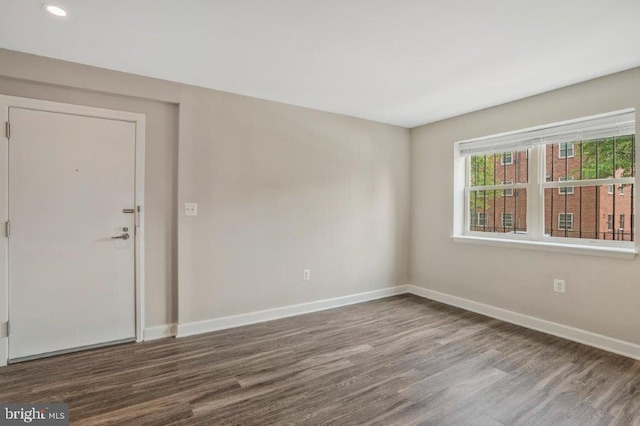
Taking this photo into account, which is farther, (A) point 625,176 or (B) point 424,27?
(A) point 625,176

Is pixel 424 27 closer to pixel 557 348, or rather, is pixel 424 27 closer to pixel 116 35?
pixel 116 35

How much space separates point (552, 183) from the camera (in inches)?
129

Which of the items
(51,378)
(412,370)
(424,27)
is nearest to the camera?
(424,27)

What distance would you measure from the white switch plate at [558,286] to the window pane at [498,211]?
624 mm

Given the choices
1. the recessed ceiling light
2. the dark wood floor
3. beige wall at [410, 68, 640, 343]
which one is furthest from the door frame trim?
beige wall at [410, 68, 640, 343]

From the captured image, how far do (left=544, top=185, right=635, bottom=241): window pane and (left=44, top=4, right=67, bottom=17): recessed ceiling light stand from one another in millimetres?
4253

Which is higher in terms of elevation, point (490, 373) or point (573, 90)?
point (573, 90)

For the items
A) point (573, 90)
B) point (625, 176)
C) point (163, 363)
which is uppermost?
point (573, 90)

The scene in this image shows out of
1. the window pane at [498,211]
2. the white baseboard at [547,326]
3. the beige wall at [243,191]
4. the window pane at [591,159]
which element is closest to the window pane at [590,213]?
the window pane at [591,159]

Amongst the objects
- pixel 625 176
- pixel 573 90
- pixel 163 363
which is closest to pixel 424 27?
pixel 573 90

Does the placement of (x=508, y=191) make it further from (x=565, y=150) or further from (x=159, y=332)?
(x=159, y=332)

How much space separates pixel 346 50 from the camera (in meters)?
2.39

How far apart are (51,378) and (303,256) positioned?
2341mm

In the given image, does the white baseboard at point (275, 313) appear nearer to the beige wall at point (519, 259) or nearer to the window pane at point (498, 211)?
the beige wall at point (519, 259)
